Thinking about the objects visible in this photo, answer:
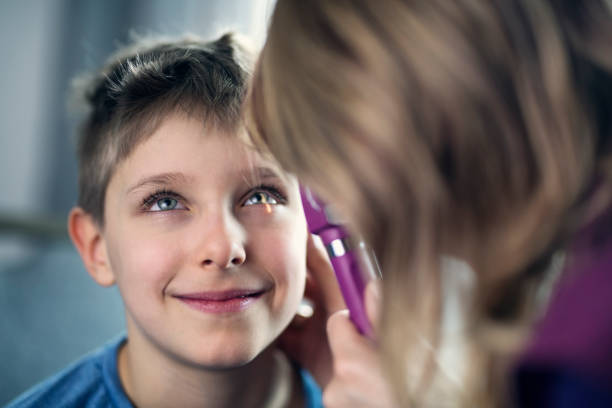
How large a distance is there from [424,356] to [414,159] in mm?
160

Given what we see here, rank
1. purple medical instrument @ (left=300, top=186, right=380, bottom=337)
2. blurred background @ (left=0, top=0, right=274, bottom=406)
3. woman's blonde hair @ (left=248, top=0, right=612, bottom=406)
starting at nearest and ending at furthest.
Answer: woman's blonde hair @ (left=248, top=0, right=612, bottom=406), purple medical instrument @ (left=300, top=186, right=380, bottom=337), blurred background @ (left=0, top=0, right=274, bottom=406)

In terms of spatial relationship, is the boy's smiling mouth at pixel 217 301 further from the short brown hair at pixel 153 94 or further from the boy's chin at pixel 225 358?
the short brown hair at pixel 153 94

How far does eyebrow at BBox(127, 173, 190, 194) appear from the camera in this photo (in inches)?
24.6

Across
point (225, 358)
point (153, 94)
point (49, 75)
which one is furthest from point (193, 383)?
point (49, 75)

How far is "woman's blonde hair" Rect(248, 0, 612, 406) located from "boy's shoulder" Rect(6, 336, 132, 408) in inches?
16.1

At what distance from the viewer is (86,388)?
74cm

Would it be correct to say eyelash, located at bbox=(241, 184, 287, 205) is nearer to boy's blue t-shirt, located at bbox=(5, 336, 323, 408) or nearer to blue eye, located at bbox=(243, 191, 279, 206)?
blue eye, located at bbox=(243, 191, 279, 206)

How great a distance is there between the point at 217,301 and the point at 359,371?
6.9 inches

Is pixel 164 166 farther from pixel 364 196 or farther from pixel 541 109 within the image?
pixel 541 109

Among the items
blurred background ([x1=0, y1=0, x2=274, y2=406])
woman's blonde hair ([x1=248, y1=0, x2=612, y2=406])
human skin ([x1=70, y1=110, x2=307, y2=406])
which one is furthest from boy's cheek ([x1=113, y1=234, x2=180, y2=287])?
blurred background ([x1=0, y1=0, x2=274, y2=406])

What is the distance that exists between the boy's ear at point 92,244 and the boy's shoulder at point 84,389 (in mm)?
106

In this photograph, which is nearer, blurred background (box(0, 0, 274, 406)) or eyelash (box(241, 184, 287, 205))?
eyelash (box(241, 184, 287, 205))

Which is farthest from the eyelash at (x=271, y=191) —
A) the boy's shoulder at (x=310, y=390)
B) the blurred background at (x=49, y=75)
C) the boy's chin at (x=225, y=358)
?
the blurred background at (x=49, y=75)

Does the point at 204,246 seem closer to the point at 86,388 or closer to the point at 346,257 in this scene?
the point at 346,257
